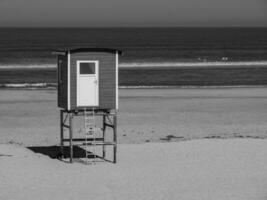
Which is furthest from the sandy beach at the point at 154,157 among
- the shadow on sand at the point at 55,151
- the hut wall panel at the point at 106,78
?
the hut wall panel at the point at 106,78

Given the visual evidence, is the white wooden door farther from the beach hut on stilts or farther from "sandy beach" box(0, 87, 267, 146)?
"sandy beach" box(0, 87, 267, 146)

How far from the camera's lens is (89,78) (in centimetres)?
Answer: 1541

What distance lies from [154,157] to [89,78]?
2412mm

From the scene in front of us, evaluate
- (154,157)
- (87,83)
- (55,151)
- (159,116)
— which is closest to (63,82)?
(87,83)

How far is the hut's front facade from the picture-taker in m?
15.3

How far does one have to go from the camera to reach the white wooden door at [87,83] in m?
15.4

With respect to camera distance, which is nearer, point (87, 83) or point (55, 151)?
point (87, 83)

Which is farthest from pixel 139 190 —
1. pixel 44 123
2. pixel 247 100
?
pixel 247 100

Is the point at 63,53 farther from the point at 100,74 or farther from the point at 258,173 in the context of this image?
the point at 258,173

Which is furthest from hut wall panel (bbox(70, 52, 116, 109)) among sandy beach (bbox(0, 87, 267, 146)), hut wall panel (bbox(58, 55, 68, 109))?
sandy beach (bbox(0, 87, 267, 146))

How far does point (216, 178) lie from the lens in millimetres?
14141

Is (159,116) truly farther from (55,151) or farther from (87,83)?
(87,83)

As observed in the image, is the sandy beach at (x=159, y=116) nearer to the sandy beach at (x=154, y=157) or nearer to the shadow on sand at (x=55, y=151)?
the sandy beach at (x=154, y=157)

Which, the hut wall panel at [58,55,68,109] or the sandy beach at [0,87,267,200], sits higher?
the hut wall panel at [58,55,68,109]
